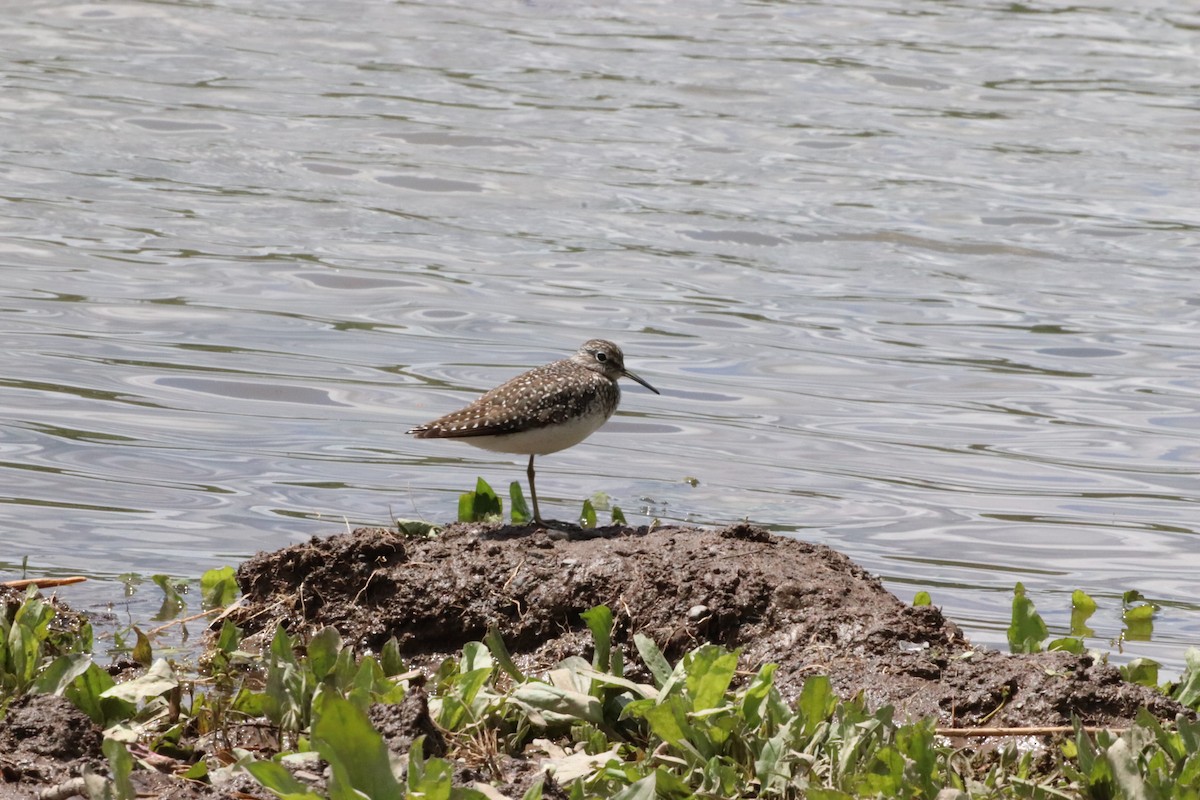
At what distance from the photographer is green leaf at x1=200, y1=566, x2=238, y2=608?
23.9 feet

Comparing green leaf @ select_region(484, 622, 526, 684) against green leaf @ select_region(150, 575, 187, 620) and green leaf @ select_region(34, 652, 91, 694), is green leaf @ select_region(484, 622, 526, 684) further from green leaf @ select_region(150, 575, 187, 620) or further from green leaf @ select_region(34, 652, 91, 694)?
green leaf @ select_region(150, 575, 187, 620)

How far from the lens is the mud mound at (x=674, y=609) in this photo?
5793 millimetres

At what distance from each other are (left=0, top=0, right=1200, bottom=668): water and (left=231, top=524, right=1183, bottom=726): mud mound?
1287 millimetres

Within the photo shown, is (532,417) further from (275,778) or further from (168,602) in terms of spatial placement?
(275,778)

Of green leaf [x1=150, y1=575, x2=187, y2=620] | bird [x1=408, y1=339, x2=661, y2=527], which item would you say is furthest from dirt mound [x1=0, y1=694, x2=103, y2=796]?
bird [x1=408, y1=339, x2=661, y2=527]

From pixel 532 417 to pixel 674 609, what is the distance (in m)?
1.75

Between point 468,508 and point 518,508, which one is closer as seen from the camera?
point 468,508

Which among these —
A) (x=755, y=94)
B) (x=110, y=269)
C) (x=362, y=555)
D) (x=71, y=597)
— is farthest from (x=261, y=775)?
(x=755, y=94)

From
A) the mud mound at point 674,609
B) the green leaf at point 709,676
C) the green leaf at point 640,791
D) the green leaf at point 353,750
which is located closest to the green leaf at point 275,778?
the green leaf at point 353,750

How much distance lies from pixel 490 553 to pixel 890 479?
4.67 metres

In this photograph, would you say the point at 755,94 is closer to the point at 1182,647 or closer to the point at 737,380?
the point at 737,380

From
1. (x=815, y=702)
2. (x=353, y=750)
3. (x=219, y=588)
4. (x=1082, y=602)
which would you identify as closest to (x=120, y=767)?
(x=353, y=750)

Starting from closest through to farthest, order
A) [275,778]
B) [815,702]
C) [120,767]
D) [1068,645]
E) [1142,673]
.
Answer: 1. [275,778]
2. [120,767]
3. [815,702]
4. [1142,673]
5. [1068,645]

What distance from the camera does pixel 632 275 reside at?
1566cm
